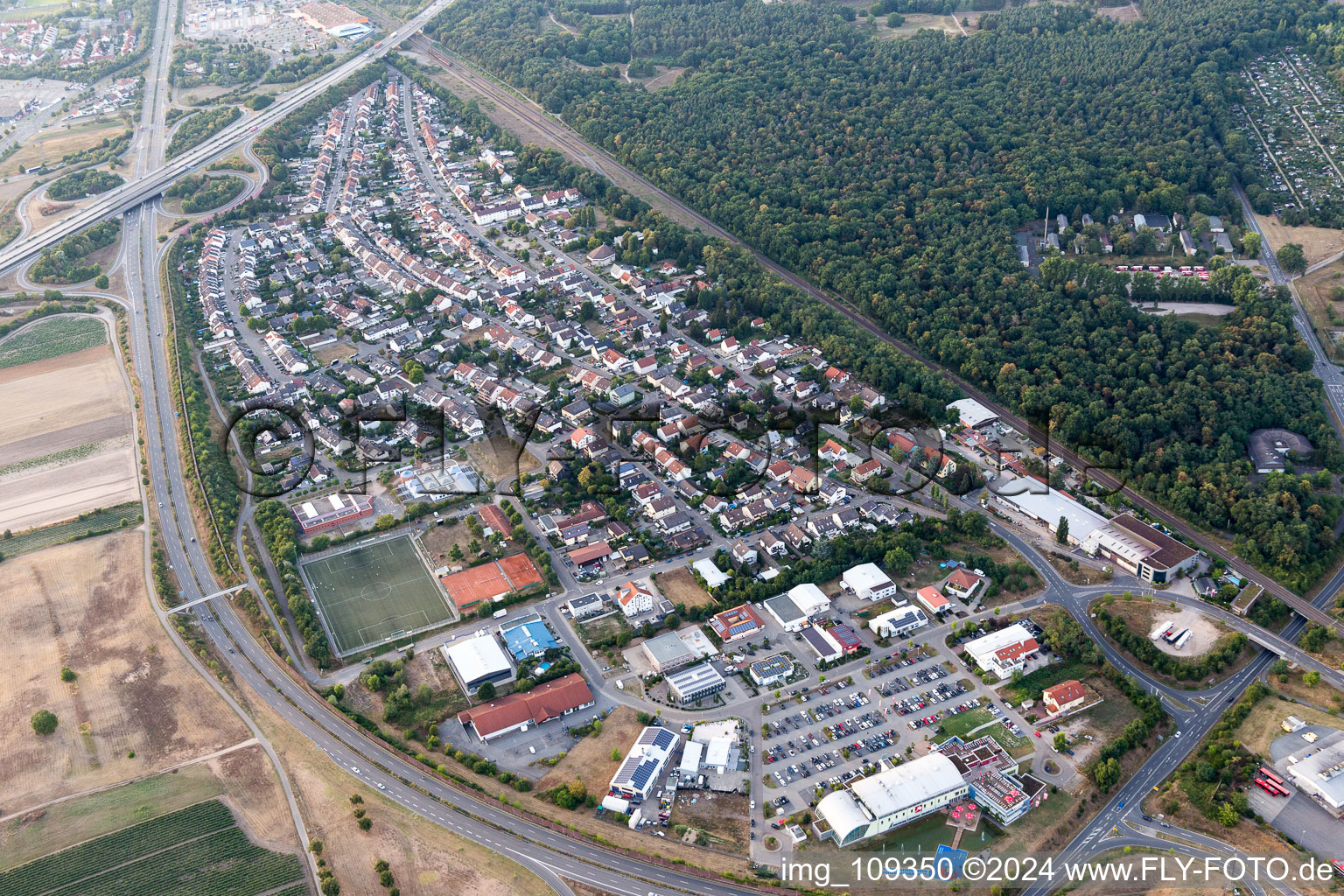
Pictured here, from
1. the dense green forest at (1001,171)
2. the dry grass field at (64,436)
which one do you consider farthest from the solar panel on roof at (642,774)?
the dry grass field at (64,436)

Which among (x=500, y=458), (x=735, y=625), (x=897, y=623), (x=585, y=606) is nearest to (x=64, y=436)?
(x=500, y=458)

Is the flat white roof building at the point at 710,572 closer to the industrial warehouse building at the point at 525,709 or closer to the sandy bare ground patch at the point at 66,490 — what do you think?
the industrial warehouse building at the point at 525,709

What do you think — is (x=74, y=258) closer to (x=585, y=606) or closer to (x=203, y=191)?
(x=203, y=191)

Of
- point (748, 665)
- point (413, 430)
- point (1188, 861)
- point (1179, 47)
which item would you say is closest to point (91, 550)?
point (413, 430)

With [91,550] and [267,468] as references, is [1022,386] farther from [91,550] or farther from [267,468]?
[91,550]

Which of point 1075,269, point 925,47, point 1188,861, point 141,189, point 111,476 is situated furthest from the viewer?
point 925,47

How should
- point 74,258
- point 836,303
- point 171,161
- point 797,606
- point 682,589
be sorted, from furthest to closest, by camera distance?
point 171,161, point 74,258, point 836,303, point 682,589, point 797,606
